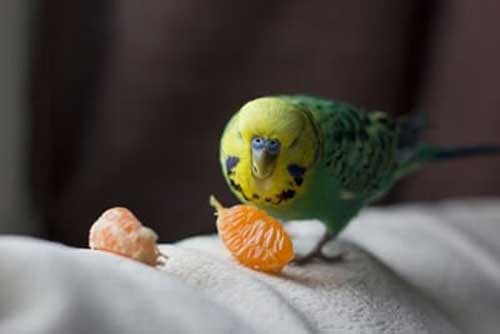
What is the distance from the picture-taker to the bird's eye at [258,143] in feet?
1.99

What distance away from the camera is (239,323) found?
460 millimetres

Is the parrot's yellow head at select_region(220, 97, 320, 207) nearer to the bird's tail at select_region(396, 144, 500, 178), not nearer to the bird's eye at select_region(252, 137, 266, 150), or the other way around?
the bird's eye at select_region(252, 137, 266, 150)

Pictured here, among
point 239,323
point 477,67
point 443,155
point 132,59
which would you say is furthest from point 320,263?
point 477,67

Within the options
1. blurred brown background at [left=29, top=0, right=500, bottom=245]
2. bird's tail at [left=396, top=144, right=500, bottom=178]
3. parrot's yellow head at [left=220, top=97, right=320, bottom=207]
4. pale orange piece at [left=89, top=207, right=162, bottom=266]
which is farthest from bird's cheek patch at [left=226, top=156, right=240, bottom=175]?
blurred brown background at [left=29, top=0, right=500, bottom=245]

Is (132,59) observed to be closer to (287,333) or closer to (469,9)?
(469,9)

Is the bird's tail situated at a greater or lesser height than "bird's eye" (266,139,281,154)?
lesser

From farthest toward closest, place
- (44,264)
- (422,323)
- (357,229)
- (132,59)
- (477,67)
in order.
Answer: (477,67), (132,59), (357,229), (422,323), (44,264)

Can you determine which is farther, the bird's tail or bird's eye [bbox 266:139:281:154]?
the bird's tail

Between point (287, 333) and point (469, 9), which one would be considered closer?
point (287, 333)

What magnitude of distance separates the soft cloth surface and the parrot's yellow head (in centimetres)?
5

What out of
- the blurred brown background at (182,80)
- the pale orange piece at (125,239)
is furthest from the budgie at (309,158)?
the blurred brown background at (182,80)

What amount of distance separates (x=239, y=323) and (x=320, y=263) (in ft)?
0.66

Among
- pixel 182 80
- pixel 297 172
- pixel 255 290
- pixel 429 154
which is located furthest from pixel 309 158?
pixel 182 80

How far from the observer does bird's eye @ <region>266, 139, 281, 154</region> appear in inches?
23.9
